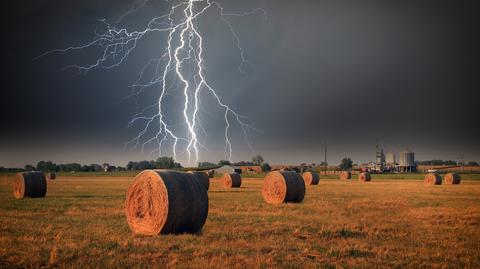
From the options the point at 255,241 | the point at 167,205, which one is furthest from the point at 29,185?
the point at 255,241

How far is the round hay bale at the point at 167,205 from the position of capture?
12.1 m

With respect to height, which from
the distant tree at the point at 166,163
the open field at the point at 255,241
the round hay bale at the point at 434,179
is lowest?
the open field at the point at 255,241

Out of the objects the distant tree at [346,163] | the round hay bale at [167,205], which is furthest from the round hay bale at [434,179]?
the distant tree at [346,163]

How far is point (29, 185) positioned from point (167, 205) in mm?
14601

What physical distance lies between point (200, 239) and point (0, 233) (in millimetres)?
4704

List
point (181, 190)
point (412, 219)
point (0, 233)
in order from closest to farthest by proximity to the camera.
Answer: point (0, 233) < point (181, 190) < point (412, 219)

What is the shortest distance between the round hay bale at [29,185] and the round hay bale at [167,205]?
1299 centimetres

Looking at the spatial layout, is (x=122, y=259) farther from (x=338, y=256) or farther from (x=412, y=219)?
(x=412, y=219)

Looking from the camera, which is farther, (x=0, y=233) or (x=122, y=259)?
(x=0, y=233)

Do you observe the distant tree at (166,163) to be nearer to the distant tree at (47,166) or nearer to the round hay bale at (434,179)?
the distant tree at (47,166)

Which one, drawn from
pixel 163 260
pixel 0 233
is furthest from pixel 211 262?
pixel 0 233

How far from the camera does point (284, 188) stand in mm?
22594

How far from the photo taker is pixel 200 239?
1090 cm

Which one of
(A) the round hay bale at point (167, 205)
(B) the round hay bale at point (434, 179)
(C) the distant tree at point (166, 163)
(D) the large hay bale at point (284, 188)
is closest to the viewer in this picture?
(A) the round hay bale at point (167, 205)
